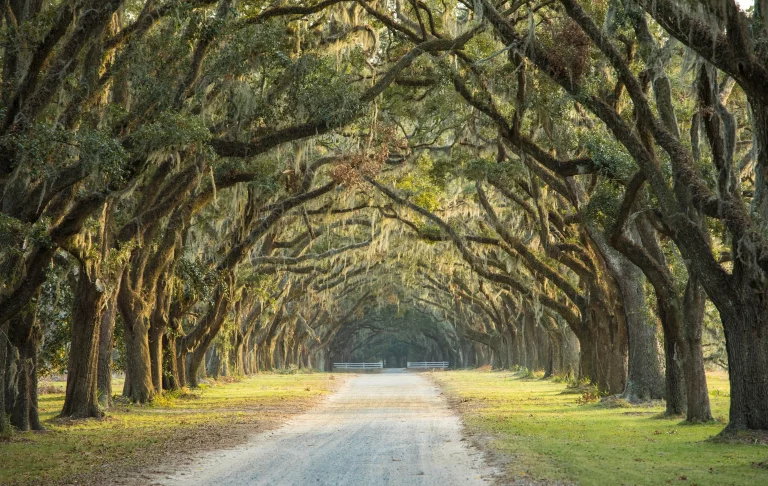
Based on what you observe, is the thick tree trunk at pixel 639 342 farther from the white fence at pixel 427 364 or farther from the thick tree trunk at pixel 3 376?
the white fence at pixel 427 364

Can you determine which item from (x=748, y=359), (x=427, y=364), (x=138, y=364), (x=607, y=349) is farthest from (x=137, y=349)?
(x=427, y=364)

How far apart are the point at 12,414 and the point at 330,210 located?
12.5 m

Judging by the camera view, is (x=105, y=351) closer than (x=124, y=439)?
No

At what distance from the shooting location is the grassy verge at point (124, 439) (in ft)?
31.6

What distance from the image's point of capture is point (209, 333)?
94.0 feet

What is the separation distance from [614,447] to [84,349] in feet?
32.4

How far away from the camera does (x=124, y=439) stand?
43.2 feet

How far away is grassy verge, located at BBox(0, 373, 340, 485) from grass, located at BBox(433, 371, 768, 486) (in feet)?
13.6

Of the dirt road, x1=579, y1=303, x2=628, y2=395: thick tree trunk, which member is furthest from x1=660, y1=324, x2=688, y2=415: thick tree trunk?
x1=579, y1=303, x2=628, y2=395: thick tree trunk

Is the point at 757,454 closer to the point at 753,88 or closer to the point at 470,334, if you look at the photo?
the point at 753,88

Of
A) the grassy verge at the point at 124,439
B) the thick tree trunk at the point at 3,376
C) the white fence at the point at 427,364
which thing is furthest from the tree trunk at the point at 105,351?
the white fence at the point at 427,364

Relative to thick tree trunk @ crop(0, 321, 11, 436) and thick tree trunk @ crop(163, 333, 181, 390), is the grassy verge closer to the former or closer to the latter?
thick tree trunk @ crop(0, 321, 11, 436)

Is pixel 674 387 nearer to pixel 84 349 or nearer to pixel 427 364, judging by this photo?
pixel 84 349

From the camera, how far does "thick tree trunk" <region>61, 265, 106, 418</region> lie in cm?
1623
